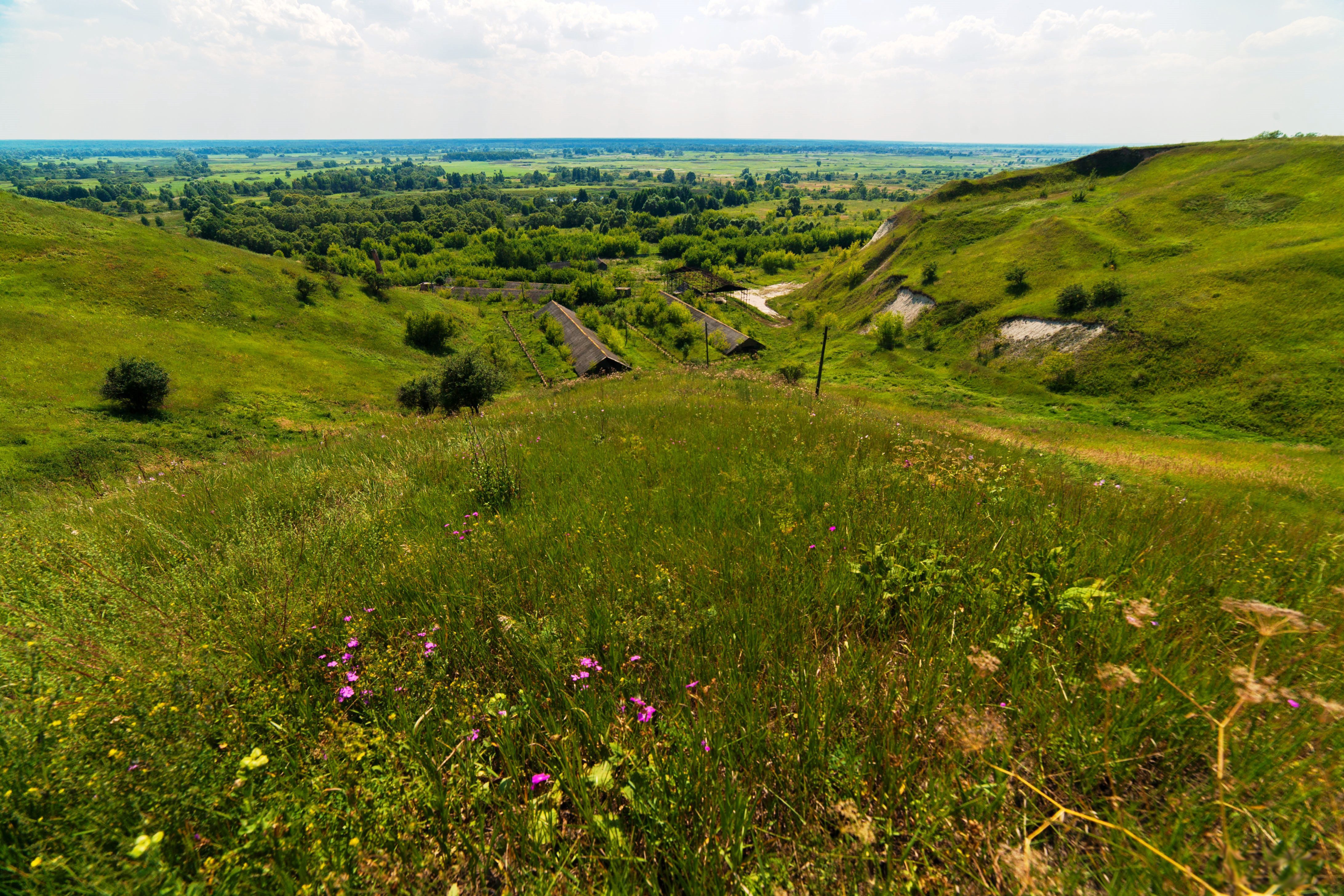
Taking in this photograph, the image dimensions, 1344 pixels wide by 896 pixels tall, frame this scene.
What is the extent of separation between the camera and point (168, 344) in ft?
144

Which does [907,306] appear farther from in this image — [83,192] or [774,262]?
[83,192]

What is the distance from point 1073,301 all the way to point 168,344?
8393 cm

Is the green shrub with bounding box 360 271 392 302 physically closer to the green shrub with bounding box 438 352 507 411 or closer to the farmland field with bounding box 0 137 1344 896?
the green shrub with bounding box 438 352 507 411

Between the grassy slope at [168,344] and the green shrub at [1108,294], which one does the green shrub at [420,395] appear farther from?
the green shrub at [1108,294]

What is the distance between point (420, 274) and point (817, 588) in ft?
410

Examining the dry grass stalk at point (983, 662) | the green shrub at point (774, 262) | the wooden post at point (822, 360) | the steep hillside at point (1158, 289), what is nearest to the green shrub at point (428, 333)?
the wooden post at point (822, 360)

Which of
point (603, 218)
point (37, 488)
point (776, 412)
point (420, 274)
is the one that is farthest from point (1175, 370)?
point (603, 218)

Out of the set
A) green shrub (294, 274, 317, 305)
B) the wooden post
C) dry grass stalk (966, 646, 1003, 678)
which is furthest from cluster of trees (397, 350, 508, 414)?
green shrub (294, 274, 317, 305)

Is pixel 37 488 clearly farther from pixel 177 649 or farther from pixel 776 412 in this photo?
pixel 776 412

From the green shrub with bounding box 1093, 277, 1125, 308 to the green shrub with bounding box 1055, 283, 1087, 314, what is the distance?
73cm

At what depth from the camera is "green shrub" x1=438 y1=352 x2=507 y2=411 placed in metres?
33.9

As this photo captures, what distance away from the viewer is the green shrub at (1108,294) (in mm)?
45406

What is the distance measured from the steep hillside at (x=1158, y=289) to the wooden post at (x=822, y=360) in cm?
235

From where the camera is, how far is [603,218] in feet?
574
